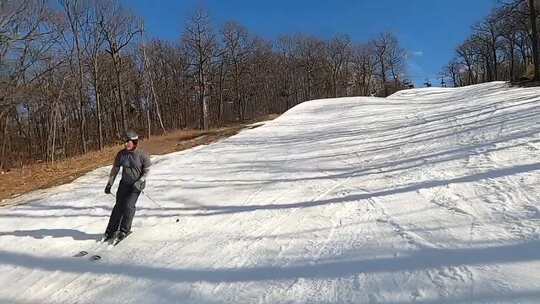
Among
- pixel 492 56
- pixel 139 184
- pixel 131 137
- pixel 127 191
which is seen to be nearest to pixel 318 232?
pixel 139 184

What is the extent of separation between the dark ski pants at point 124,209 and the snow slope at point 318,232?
285 mm

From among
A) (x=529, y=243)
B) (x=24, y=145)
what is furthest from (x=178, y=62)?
(x=529, y=243)

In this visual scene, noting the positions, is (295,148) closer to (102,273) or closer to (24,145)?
(102,273)

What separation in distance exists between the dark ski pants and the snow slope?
0.29 metres

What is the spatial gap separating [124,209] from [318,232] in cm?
333

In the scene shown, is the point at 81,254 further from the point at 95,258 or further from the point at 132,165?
the point at 132,165

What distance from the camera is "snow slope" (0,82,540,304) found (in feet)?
15.0

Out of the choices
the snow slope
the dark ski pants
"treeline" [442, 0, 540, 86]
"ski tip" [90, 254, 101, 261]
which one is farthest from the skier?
"treeline" [442, 0, 540, 86]

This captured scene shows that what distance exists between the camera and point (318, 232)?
6.35m

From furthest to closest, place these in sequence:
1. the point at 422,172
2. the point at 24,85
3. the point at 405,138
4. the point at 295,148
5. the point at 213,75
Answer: the point at 213,75, the point at 24,85, the point at 295,148, the point at 405,138, the point at 422,172

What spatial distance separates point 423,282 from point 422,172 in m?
4.70

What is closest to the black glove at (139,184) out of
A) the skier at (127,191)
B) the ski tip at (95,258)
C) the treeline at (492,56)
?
the skier at (127,191)

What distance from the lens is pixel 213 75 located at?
54.0 m

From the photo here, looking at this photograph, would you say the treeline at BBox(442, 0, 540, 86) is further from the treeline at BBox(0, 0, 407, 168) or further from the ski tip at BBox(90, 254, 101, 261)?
the ski tip at BBox(90, 254, 101, 261)
